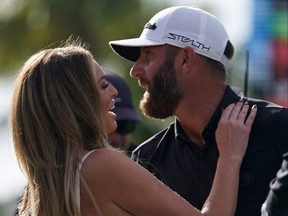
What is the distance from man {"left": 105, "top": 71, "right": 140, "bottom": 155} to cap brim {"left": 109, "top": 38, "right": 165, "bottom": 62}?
128 cm

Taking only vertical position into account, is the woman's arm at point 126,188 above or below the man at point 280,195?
below

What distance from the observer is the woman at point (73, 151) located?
5.03 metres

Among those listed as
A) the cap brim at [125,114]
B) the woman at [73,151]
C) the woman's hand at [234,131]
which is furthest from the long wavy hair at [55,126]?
the cap brim at [125,114]

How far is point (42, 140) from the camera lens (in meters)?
5.09

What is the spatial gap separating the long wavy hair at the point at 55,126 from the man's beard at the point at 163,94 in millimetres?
854

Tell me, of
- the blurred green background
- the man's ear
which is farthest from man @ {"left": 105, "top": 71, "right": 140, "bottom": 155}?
the blurred green background

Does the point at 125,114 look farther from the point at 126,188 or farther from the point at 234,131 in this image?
the point at 126,188

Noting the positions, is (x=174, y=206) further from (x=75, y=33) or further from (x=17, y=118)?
(x=75, y=33)

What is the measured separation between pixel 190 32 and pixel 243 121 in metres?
0.61

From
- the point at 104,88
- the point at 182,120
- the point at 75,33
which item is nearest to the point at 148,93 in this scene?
the point at 182,120

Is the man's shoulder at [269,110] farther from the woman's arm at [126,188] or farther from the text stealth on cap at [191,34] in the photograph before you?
the woman's arm at [126,188]

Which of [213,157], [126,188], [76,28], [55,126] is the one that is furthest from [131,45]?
[76,28]

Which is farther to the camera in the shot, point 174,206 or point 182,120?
point 182,120

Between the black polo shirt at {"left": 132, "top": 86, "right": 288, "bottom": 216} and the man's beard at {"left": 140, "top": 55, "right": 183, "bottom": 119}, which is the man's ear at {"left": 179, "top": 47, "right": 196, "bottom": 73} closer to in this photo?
the man's beard at {"left": 140, "top": 55, "right": 183, "bottom": 119}
